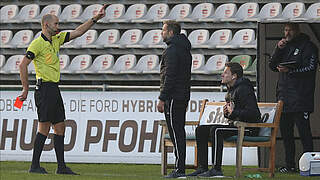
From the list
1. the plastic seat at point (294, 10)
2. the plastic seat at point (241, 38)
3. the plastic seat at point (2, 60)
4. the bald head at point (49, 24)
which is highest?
the plastic seat at point (294, 10)

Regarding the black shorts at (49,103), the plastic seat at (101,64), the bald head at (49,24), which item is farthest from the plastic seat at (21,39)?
the black shorts at (49,103)

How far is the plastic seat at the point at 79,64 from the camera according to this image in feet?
55.2

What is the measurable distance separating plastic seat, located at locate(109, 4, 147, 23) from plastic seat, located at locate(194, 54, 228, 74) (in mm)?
2226

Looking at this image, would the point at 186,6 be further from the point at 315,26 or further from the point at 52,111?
→ the point at 52,111

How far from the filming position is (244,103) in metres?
9.10

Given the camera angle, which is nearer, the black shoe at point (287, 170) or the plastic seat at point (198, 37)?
the black shoe at point (287, 170)

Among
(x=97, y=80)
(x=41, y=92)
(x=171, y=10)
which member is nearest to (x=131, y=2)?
(x=171, y=10)

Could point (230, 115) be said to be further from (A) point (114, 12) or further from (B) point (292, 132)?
(A) point (114, 12)

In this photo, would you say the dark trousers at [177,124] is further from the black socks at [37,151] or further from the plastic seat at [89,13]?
the plastic seat at [89,13]

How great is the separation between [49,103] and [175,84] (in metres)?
1.52

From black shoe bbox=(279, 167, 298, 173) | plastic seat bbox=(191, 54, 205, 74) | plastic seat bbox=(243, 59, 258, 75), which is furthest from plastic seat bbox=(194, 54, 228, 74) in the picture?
black shoe bbox=(279, 167, 298, 173)

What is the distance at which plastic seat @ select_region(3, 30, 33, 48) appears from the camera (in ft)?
58.7

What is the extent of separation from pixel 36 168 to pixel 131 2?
9357mm

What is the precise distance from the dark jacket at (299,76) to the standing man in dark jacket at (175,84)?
1.92 metres
